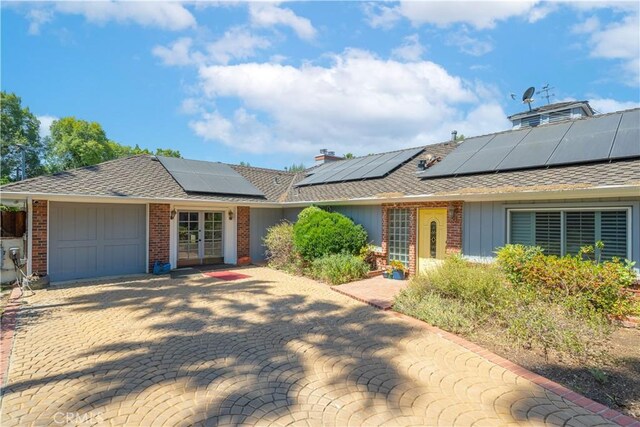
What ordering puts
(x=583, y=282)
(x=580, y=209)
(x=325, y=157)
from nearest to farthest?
(x=583, y=282) < (x=580, y=209) < (x=325, y=157)

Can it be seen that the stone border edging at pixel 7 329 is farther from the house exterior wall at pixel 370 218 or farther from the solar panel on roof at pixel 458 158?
the solar panel on roof at pixel 458 158

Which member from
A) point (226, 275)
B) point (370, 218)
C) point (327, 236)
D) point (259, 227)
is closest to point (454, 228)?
point (370, 218)

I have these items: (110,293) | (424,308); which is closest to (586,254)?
(424,308)

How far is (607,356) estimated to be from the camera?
4352mm

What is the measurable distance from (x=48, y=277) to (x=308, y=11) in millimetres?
9706

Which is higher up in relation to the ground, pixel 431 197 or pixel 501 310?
pixel 431 197

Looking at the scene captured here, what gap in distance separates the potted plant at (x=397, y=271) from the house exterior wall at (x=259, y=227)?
18.9ft

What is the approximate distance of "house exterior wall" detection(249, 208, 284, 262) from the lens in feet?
43.7

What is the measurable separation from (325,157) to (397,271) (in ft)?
36.0

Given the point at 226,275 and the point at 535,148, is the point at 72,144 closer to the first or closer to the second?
the point at 226,275

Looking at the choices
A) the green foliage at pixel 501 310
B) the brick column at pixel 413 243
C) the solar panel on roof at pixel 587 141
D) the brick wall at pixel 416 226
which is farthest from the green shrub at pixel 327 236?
the solar panel on roof at pixel 587 141

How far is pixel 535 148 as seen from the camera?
8836 mm

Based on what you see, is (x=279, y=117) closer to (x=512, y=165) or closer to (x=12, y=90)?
(x=512, y=165)

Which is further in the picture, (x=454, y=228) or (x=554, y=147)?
(x=454, y=228)
